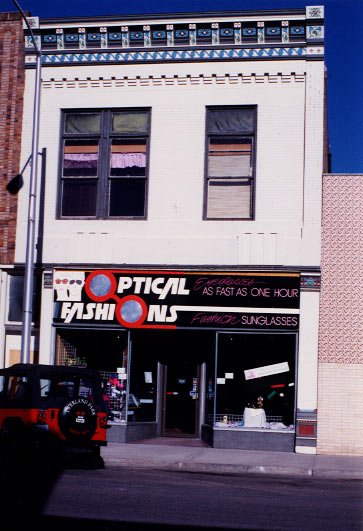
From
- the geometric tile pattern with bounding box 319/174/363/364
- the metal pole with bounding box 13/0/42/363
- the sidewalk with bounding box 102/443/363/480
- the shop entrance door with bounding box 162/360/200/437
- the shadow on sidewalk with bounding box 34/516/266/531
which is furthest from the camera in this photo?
the shop entrance door with bounding box 162/360/200/437

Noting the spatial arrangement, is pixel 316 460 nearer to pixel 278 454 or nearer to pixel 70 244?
pixel 278 454

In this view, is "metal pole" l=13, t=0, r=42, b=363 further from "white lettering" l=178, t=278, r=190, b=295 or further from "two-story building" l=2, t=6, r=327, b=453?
"white lettering" l=178, t=278, r=190, b=295

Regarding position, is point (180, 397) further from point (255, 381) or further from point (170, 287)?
point (170, 287)

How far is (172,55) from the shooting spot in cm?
1800

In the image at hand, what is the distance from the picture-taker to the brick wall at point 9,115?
1817cm

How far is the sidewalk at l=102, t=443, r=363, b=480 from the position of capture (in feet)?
45.1

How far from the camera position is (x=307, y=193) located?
17.0 meters

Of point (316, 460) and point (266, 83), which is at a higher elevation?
point (266, 83)

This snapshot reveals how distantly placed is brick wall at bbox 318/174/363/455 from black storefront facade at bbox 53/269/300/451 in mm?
712

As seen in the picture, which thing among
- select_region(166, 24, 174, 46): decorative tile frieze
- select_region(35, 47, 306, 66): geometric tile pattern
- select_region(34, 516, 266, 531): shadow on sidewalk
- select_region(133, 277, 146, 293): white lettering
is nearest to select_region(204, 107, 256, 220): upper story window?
select_region(35, 47, 306, 66): geometric tile pattern

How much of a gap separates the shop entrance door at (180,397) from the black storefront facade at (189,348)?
2cm

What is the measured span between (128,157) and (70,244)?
8.33ft

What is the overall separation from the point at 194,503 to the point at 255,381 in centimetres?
745

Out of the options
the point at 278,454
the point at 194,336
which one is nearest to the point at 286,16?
the point at 194,336
